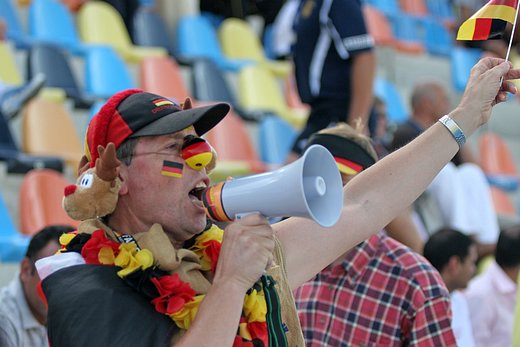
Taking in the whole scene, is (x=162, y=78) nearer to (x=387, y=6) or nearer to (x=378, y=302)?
(x=378, y=302)

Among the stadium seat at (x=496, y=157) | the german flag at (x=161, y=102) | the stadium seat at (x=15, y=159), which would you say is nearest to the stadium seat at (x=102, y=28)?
the stadium seat at (x=15, y=159)

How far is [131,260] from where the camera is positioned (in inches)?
79.6

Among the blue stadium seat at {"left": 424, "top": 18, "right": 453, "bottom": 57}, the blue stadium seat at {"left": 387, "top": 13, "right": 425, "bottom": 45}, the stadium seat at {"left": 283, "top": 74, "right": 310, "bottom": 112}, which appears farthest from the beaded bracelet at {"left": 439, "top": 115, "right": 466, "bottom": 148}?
the blue stadium seat at {"left": 424, "top": 18, "right": 453, "bottom": 57}

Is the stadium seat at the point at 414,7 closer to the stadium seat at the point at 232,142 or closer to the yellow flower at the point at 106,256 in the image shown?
the stadium seat at the point at 232,142

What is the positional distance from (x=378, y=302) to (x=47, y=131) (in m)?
3.46

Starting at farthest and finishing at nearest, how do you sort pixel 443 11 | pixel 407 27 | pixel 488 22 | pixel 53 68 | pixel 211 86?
pixel 443 11 < pixel 407 27 < pixel 211 86 < pixel 53 68 < pixel 488 22

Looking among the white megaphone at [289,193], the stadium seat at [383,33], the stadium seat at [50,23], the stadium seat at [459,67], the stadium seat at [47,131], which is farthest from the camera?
the stadium seat at [459,67]

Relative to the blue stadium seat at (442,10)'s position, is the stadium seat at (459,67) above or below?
below

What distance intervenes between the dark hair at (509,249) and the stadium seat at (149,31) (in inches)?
159

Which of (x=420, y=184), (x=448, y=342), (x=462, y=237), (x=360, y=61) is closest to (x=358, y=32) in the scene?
(x=360, y=61)

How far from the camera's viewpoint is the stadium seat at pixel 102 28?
7758 millimetres

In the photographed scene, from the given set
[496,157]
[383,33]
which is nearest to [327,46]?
[496,157]

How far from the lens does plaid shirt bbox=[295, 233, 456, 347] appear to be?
288 cm

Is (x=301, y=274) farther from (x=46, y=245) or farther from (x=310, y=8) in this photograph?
(x=310, y=8)
